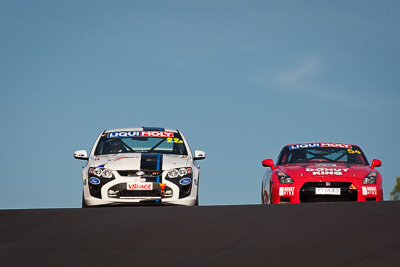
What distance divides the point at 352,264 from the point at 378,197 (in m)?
8.21

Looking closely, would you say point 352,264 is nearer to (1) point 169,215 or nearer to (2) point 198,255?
(2) point 198,255

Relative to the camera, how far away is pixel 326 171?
581 inches

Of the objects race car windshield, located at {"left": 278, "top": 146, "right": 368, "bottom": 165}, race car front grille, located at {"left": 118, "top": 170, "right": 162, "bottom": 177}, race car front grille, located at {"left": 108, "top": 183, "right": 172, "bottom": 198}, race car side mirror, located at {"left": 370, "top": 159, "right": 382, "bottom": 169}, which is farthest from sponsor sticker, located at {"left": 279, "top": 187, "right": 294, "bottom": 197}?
race car front grille, located at {"left": 118, "top": 170, "right": 162, "bottom": 177}

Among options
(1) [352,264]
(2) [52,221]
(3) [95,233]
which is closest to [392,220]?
(1) [352,264]

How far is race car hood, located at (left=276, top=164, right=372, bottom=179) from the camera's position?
14.6 metres

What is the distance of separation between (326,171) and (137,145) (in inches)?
144

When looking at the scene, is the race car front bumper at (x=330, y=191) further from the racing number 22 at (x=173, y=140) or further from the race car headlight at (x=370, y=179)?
the racing number 22 at (x=173, y=140)

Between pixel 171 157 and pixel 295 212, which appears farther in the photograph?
pixel 171 157

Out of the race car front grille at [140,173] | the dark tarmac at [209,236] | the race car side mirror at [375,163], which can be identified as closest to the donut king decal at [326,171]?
the race car side mirror at [375,163]

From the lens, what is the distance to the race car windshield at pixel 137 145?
51.6 feet

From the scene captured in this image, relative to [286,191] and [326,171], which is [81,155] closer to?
[286,191]

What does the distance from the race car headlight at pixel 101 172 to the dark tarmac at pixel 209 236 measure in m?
3.21

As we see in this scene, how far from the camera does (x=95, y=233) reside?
8758 mm

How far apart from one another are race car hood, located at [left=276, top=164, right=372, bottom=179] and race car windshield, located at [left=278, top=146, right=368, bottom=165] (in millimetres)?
757
